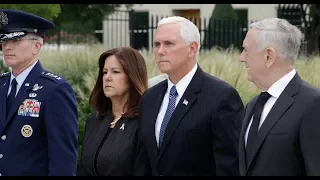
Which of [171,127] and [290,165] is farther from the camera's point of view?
[171,127]

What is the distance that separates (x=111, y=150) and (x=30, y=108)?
616 millimetres

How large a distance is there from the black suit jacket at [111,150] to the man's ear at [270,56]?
1.14 m

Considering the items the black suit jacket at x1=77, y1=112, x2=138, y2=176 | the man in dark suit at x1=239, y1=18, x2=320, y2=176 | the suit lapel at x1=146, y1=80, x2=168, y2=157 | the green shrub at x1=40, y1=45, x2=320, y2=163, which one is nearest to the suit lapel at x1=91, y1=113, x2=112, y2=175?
the black suit jacket at x1=77, y1=112, x2=138, y2=176

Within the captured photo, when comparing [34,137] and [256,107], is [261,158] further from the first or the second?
[34,137]

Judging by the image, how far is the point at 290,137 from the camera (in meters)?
3.31

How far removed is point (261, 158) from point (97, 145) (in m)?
1.33

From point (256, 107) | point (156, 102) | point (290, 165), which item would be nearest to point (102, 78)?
point (156, 102)

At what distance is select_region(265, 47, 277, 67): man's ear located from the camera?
11.5 feet

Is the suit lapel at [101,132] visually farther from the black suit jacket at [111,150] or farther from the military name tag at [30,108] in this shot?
the military name tag at [30,108]

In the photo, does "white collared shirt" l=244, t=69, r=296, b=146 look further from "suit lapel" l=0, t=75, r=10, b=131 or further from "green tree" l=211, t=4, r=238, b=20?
"green tree" l=211, t=4, r=238, b=20

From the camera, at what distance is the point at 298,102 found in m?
3.39

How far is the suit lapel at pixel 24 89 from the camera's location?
4.02 metres

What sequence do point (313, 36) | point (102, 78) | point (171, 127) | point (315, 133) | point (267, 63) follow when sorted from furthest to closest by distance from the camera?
point (313, 36)
point (102, 78)
point (171, 127)
point (267, 63)
point (315, 133)

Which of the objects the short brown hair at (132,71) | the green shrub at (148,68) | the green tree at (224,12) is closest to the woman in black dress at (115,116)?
the short brown hair at (132,71)
